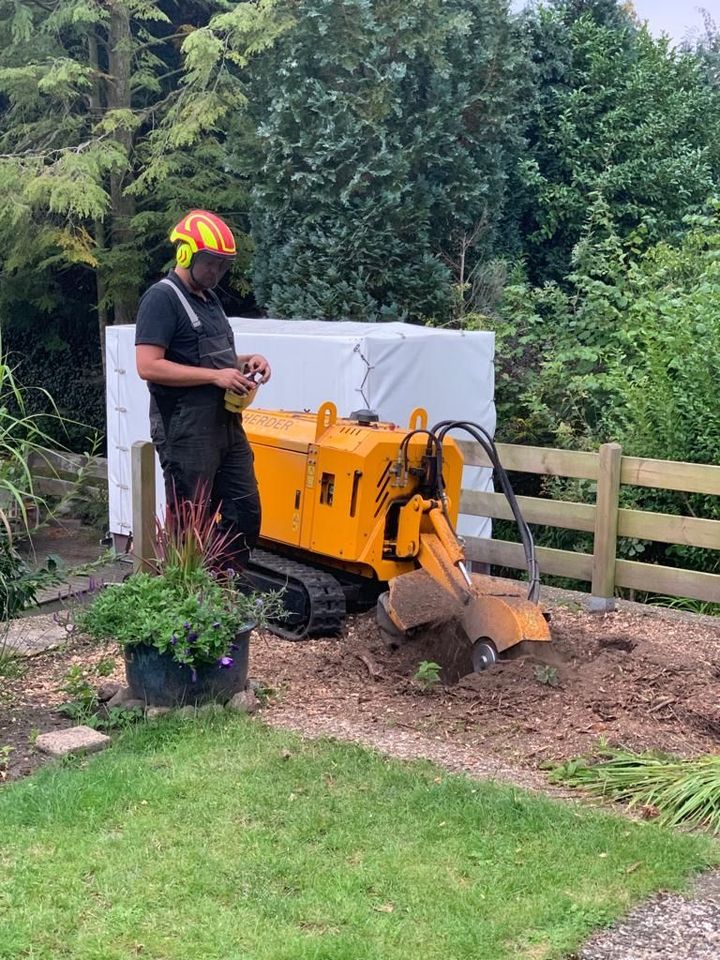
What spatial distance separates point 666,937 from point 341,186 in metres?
8.28

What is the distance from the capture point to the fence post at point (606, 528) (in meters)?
6.68

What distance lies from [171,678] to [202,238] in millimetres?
2049

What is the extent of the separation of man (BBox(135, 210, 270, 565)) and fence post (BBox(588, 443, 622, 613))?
223cm

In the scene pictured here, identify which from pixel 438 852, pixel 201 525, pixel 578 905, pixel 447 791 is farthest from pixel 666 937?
pixel 201 525

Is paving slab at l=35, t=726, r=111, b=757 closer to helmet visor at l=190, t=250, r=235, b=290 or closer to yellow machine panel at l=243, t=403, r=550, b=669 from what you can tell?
yellow machine panel at l=243, t=403, r=550, b=669

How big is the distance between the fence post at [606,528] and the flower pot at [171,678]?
9.29 ft

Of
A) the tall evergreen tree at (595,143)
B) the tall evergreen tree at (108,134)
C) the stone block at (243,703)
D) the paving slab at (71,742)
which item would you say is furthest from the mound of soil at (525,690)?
the tall evergreen tree at (595,143)

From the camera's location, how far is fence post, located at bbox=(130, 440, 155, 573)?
20.5 feet

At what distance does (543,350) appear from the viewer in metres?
9.74

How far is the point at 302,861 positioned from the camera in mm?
3373

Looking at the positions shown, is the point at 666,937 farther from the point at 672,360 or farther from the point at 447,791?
the point at 672,360

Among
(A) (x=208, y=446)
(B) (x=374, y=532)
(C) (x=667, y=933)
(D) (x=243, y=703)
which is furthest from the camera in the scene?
(B) (x=374, y=532)

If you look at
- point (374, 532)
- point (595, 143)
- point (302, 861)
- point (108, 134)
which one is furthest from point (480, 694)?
point (595, 143)

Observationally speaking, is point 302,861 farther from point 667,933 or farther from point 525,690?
point 525,690
